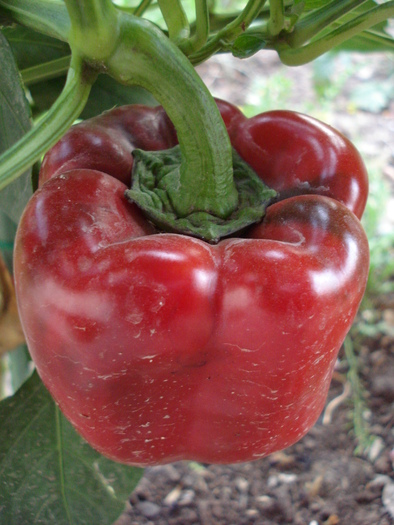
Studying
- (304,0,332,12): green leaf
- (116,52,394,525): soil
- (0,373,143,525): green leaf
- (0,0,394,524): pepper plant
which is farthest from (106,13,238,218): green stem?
(116,52,394,525): soil

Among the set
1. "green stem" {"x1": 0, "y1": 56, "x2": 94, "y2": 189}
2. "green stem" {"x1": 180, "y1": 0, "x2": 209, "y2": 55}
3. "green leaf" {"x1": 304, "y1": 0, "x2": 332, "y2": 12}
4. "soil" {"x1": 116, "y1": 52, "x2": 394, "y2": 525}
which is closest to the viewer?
"green stem" {"x1": 0, "y1": 56, "x2": 94, "y2": 189}

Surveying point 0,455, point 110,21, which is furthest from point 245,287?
point 0,455

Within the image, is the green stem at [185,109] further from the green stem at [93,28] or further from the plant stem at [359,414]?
the plant stem at [359,414]

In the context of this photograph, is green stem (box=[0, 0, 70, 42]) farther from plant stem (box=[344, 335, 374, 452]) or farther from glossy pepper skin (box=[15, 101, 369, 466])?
plant stem (box=[344, 335, 374, 452])

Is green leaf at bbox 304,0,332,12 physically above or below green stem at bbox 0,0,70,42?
below

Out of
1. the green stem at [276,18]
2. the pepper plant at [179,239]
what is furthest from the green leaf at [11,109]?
the green stem at [276,18]
